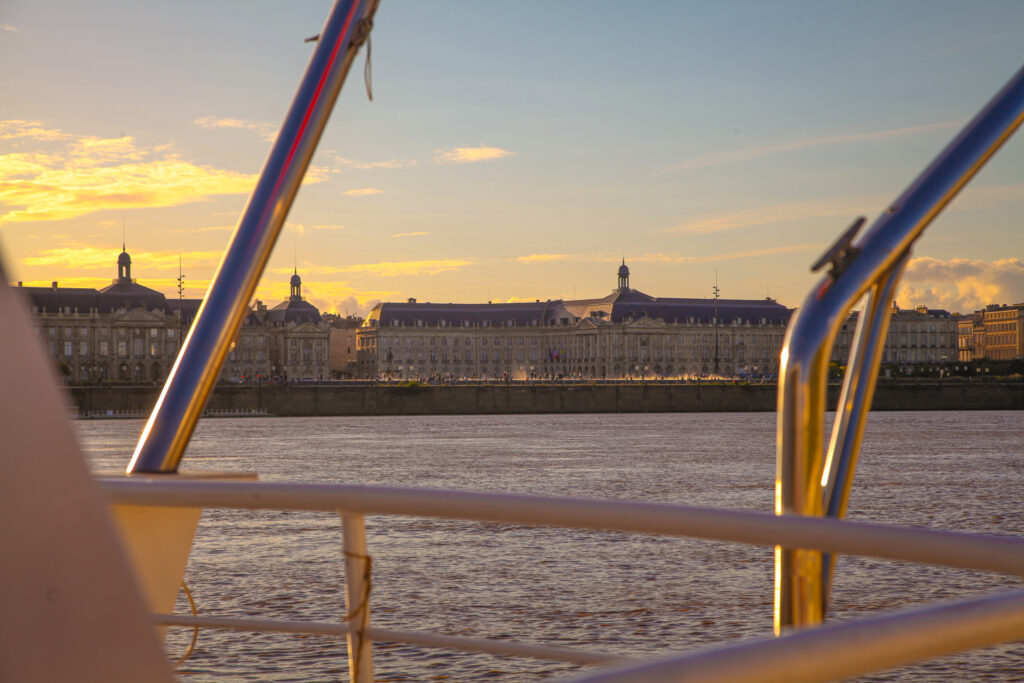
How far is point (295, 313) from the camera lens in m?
130

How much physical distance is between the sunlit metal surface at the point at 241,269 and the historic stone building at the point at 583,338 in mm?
124617

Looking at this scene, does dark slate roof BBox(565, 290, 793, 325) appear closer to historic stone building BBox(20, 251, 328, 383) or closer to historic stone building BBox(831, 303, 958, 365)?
historic stone building BBox(831, 303, 958, 365)

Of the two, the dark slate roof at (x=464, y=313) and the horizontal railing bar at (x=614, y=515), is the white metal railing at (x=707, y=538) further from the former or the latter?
the dark slate roof at (x=464, y=313)

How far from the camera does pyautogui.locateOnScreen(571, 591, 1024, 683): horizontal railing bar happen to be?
2.48 ft

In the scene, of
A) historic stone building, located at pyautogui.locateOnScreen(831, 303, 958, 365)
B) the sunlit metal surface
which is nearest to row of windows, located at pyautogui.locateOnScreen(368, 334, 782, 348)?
historic stone building, located at pyautogui.locateOnScreen(831, 303, 958, 365)

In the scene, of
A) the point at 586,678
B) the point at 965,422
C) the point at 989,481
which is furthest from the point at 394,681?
the point at 965,422

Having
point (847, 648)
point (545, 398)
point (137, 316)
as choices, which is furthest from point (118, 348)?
point (847, 648)

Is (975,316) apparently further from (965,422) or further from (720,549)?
(720,549)

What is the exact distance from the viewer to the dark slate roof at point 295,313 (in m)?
129

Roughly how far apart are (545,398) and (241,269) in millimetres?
82397

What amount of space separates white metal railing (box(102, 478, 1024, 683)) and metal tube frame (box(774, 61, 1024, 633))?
6 cm

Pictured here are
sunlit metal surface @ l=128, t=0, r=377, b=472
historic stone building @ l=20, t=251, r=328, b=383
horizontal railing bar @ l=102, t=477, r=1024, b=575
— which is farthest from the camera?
historic stone building @ l=20, t=251, r=328, b=383

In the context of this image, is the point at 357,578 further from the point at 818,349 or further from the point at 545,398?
the point at 545,398

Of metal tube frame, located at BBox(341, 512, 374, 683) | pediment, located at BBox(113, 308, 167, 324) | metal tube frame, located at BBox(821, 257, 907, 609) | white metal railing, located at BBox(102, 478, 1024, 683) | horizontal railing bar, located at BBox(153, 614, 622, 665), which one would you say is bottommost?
horizontal railing bar, located at BBox(153, 614, 622, 665)
